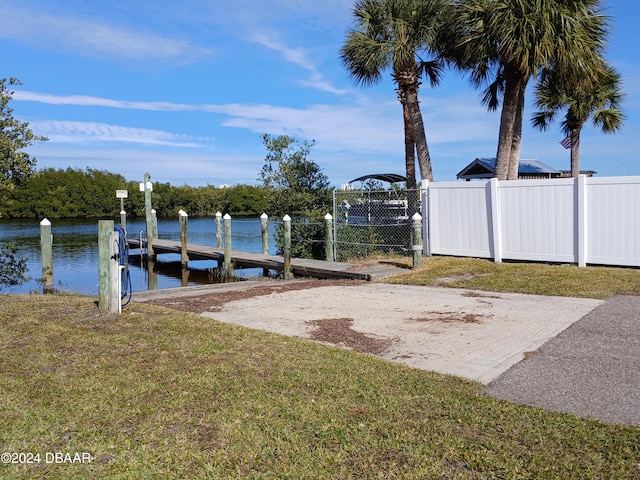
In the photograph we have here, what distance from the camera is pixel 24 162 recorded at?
1171cm

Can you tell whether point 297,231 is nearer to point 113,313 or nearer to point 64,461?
point 113,313

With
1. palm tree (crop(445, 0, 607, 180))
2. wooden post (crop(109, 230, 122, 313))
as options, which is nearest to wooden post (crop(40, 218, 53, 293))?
wooden post (crop(109, 230, 122, 313))

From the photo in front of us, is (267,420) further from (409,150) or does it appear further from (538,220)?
(409,150)

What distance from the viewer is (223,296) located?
1041 centimetres

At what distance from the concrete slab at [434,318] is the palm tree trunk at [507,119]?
6.06 meters

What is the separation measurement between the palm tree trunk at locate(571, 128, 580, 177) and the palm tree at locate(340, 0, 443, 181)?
467 inches

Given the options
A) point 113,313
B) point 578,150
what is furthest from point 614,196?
point 578,150

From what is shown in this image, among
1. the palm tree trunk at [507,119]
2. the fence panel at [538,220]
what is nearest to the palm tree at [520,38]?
the palm tree trunk at [507,119]

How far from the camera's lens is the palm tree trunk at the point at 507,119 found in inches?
579

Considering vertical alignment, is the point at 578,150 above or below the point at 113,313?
above

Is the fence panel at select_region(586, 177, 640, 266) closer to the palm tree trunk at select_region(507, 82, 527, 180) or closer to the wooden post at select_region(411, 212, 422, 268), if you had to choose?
the wooden post at select_region(411, 212, 422, 268)

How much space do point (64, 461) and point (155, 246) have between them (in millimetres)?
21818

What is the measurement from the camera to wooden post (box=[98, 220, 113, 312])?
7.28 meters

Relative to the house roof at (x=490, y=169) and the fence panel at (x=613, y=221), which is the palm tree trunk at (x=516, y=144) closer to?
the fence panel at (x=613, y=221)
